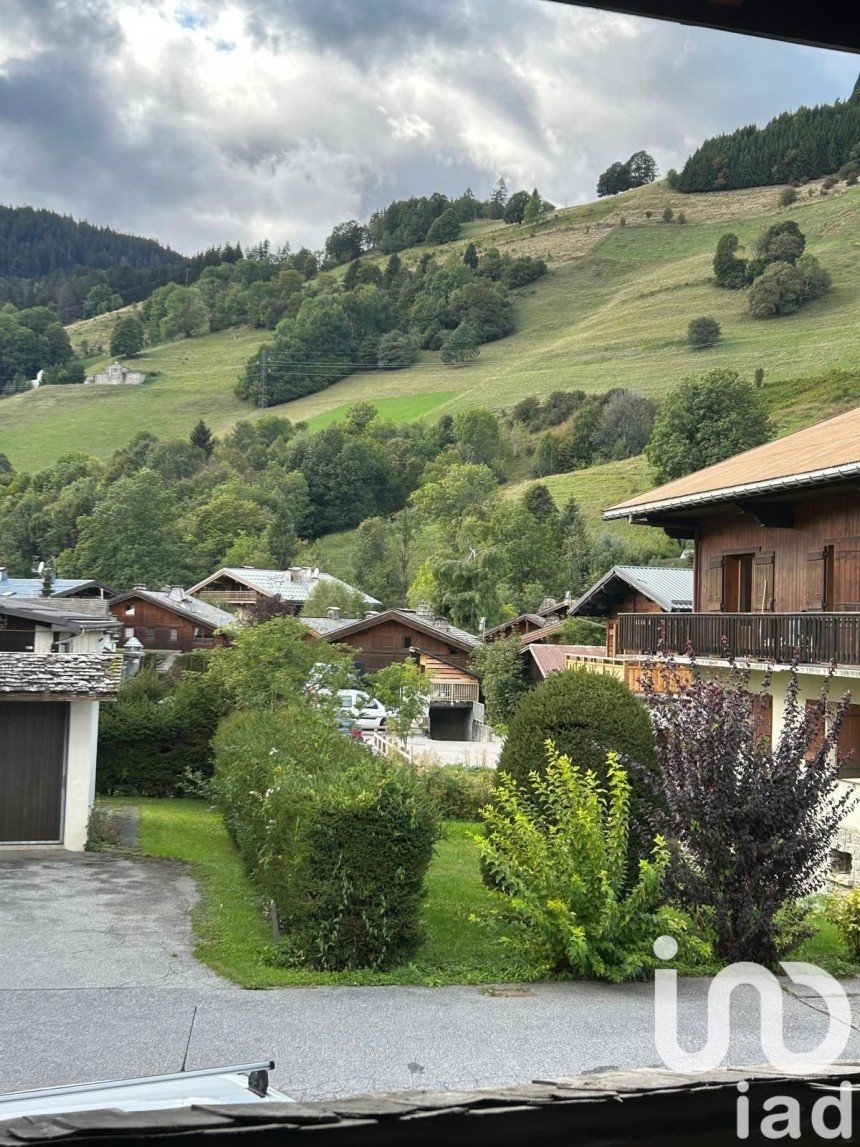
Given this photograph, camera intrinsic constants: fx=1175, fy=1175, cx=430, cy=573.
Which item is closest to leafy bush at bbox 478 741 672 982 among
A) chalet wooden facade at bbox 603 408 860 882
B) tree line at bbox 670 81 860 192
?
chalet wooden facade at bbox 603 408 860 882

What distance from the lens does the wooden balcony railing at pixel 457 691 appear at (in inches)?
2137

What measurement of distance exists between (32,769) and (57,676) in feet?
6.33

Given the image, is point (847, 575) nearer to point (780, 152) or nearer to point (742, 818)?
point (742, 818)

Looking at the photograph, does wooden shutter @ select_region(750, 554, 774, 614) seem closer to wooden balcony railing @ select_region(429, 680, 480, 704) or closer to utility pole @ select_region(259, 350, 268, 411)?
wooden balcony railing @ select_region(429, 680, 480, 704)

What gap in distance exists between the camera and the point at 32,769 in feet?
74.6

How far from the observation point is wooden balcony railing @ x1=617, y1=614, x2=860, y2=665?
22.0 m

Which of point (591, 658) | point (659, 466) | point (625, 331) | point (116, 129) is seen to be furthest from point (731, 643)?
point (625, 331)

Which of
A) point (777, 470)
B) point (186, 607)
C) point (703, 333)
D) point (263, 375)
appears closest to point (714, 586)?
point (777, 470)

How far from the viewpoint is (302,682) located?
106 feet

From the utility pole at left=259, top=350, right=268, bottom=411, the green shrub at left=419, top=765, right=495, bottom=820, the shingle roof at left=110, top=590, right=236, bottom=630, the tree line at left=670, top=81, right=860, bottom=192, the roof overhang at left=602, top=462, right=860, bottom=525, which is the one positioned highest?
the tree line at left=670, top=81, right=860, bottom=192

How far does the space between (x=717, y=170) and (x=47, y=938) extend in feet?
591

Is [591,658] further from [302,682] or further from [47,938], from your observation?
[47,938]

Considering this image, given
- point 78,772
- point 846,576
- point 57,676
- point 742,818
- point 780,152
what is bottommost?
point 78,772

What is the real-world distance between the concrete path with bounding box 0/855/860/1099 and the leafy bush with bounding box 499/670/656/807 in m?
2.92
